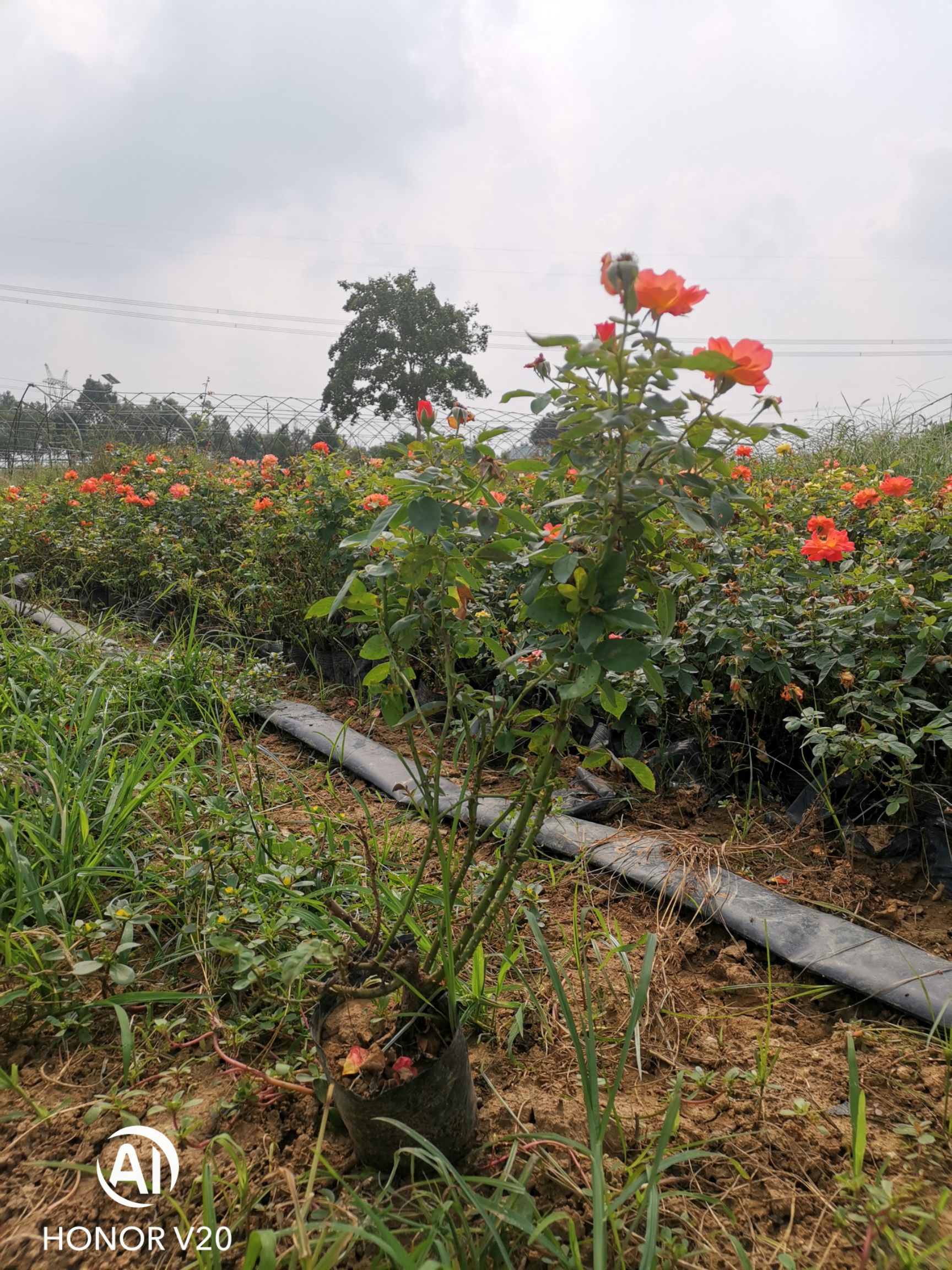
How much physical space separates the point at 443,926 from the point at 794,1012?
771mm

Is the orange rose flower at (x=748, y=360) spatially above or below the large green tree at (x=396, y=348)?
below

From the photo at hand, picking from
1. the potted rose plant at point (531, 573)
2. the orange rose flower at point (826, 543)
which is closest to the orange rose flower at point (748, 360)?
the potted rose plant at point (531, 573)

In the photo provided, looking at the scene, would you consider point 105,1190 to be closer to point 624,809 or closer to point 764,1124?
point 764,1124

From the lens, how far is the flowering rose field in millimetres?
879

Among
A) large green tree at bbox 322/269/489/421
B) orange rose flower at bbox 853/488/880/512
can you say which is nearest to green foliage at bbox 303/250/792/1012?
orange rose flower at bbox 853/488/880/512

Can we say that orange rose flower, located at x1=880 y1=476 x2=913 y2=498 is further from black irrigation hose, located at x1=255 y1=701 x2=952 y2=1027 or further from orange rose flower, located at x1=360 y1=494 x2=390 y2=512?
orange rose flower, located at x1=360 y1=494 x2=390 y2=512

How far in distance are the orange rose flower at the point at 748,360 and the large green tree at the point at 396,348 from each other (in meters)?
29.8

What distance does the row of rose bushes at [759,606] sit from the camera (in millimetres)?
1738

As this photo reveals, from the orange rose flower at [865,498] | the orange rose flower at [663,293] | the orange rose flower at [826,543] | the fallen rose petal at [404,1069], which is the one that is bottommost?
the fallen rose petal at [404,1069]

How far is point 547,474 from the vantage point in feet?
3.08

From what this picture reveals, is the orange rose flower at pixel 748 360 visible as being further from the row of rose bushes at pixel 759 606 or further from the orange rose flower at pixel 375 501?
the orange rose flower at pixel 375 501

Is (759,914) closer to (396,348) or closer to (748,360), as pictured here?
(748,360)

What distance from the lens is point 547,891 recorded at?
1758mm

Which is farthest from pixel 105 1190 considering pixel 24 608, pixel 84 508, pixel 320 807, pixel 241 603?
pixel 84 508
